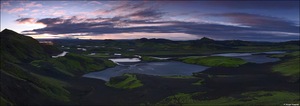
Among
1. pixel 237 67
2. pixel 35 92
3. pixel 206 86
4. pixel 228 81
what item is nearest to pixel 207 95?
pixel 206 86

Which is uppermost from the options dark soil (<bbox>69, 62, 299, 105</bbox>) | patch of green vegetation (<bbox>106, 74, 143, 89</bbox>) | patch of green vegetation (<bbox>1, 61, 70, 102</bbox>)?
patch of green vegetation (<bbox>1, 61, 70, 102</bbox>)

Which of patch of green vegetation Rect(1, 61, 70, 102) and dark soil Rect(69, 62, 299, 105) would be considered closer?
patch of green vegetation Rect(1, 61, 70, 102)

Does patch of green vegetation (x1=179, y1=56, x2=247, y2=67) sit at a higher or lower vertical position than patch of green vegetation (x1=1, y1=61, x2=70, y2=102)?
lower

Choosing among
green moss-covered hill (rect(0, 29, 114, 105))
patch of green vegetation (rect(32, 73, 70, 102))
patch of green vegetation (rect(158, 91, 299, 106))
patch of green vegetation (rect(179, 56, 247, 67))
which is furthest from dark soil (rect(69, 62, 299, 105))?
patch of green vegetation (rect(179, 56, 247, 67))

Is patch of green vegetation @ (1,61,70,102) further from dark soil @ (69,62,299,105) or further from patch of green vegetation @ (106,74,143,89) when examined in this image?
patch of green vegetation @ (106,74,143,89)

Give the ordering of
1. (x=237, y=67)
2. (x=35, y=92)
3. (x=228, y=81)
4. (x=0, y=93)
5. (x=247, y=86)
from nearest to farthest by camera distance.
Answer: (x=0, y=93), (x=35, y=92), (x=247, y=86), (x=228, y=81), (x=237, y=67)

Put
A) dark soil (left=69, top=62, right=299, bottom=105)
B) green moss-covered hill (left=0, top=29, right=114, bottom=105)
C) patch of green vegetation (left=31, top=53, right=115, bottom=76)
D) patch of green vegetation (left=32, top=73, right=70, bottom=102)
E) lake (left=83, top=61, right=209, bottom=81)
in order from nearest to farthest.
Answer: green moss-covered hill (left=0, top=29, right=114, bottom=105) < patch of green vegetation (left=32, top=73, right=70, bottom=102) < dark soil (left=69, top=62, right=299, bottom=105) < patch of green vegetation (left=31, top=53, right=115, bottom=76) < lake (left=83, top=61, right=209, bottom=81)

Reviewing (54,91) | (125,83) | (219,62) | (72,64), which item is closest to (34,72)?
(54,91)

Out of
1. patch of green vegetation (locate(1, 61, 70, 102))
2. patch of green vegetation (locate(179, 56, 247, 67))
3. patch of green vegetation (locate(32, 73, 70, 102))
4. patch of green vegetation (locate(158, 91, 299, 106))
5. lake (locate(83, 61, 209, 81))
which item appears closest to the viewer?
patch of green vegetation (locate(158, 91, 299, 106))

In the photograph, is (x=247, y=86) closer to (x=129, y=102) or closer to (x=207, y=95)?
(x=207, y=95)
